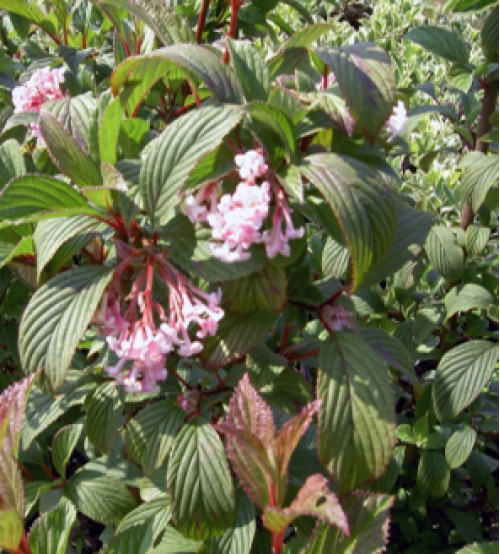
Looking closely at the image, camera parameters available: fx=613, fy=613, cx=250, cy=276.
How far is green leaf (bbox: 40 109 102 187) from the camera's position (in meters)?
0.92

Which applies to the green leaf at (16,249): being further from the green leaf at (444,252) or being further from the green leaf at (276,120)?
the green leaf at (444,252)

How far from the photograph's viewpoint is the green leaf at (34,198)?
0.91m

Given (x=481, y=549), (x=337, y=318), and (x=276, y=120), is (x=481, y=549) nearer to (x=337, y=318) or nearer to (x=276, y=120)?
(x=337, y=318)

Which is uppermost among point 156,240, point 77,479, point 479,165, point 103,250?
point 156,240

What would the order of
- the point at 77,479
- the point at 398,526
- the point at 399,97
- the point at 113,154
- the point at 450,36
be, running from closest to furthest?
1. the point at 113,154
2. the point at 399,97
3. the point at 77,479
4. the point at 450,36
5. the point at 398,526

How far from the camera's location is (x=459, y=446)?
1.70 metres

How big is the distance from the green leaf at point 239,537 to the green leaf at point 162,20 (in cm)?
81

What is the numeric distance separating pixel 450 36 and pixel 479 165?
416 mm

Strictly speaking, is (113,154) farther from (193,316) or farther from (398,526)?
(398,526)

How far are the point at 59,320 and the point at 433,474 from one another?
1270 millimetres

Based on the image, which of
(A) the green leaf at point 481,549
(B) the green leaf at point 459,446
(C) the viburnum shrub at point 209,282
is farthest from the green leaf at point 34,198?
(B) the green leaf at point 459,446

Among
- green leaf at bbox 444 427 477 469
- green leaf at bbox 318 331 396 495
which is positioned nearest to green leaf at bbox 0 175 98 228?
green leaf at bbox 318 331 396 495

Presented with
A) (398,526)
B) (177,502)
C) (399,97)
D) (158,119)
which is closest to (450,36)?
(399,97)

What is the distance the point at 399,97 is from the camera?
109 cm
